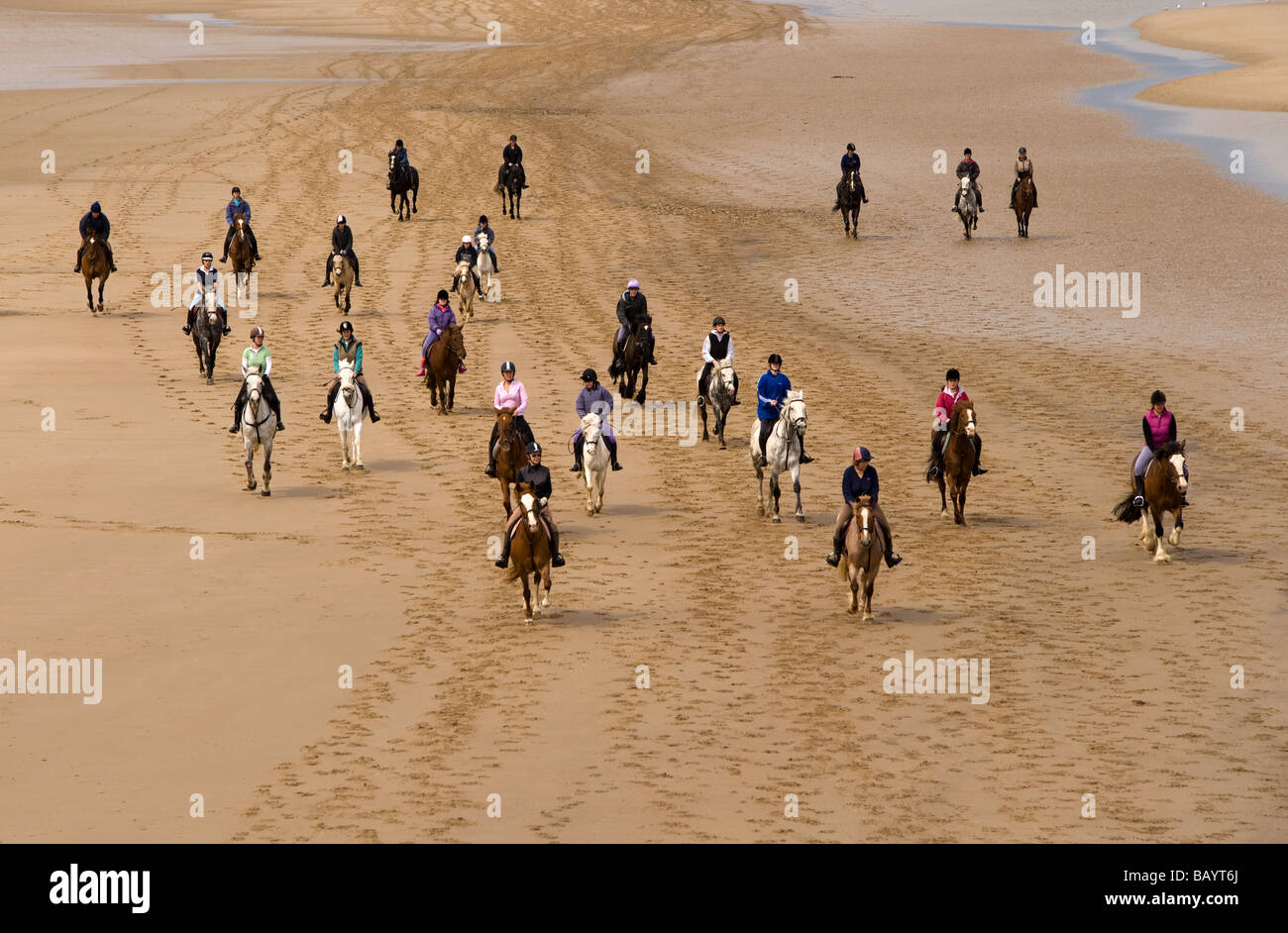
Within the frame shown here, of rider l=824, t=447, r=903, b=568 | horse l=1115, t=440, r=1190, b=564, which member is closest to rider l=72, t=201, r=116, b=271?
rider l=824, t=447, r=903, b=568

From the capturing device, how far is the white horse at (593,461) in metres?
23.1

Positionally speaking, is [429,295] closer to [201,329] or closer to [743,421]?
[201,329]

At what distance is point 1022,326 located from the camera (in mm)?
36219

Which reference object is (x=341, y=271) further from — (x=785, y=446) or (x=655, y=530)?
(x=785, y=446)

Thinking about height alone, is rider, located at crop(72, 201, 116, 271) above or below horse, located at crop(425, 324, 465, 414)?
above

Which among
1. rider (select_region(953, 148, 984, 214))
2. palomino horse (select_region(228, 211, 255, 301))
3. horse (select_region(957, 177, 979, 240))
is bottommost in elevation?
palomino horse (select_region(228, 211, 255, 301))

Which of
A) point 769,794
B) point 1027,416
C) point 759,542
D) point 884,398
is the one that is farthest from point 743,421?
point 769,794

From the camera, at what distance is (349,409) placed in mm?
25625

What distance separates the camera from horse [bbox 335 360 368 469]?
25527mm

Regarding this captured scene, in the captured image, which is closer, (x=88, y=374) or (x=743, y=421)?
(x=743, y=421)

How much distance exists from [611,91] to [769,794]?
58.1 meters

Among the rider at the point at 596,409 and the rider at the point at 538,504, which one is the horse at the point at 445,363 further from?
the rider at the point at 538,504

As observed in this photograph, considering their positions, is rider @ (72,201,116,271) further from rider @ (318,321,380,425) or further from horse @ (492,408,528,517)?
horse @ (492,408,528,517)

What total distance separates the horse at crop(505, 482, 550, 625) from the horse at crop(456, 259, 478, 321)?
16.2 m
